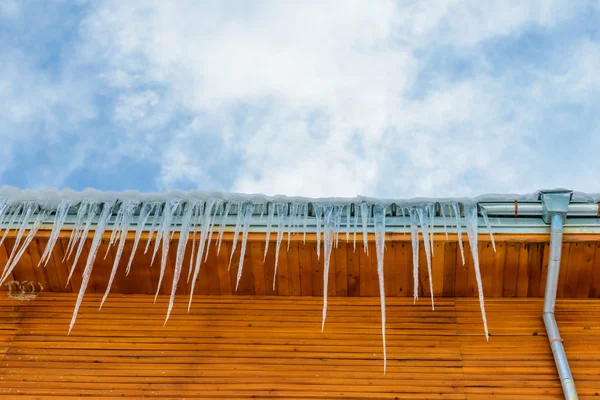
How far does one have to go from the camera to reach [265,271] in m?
3.68

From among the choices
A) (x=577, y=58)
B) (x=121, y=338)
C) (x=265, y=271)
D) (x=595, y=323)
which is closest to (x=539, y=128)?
(x=577, y=58)

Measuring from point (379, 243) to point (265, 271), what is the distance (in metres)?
0.70

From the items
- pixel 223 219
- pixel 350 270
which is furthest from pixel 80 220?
pixel 350 270

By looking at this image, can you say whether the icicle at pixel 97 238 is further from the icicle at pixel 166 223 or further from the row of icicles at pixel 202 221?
the icicle at pixel 166 223

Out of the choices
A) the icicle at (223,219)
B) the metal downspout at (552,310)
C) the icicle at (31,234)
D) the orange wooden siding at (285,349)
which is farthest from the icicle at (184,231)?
the metal downspout at (552,310)

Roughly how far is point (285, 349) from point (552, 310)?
56.1 inches

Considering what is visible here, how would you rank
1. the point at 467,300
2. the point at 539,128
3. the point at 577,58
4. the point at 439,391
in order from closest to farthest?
the point at 439,391 < the point at 467,300 < the point at 539,128 < the point at 577,58

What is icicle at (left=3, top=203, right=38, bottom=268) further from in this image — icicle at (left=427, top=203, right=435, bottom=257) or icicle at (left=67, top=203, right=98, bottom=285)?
icicle at (left=427, top=203, right=435, bottom=257)

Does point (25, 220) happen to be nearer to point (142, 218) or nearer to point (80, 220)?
point (80, 220)

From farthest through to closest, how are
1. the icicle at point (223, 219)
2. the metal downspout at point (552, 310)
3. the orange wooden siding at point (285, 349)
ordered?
the icicle at point (223, 219), the orange wooden siding at point (285, 349), the metal downspout at point (552, 310)

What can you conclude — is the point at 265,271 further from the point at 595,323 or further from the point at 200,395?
the point at 595,323

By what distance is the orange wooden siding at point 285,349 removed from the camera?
324 cm

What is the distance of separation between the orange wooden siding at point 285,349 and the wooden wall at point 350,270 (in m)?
0.07

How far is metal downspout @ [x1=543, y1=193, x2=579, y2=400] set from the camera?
3.10 m
